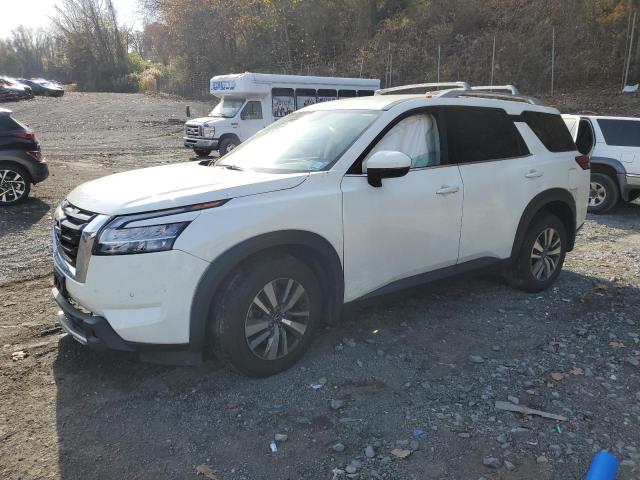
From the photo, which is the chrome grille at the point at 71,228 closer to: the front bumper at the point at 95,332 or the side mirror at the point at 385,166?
the front bumper at the point at 95,332

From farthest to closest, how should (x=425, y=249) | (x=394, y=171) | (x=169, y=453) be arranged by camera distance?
(x=425, y=249) → (x=394, y=171) → (x=169, y=453)

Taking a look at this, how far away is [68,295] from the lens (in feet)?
10.8

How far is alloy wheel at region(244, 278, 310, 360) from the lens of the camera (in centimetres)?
323

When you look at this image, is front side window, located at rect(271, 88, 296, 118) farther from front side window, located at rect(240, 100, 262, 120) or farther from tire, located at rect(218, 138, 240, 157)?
tire, located at rect(218, 138, 240, 157)

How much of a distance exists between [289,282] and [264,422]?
33.7 inches

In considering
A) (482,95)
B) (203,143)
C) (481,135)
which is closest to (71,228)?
(481,135)

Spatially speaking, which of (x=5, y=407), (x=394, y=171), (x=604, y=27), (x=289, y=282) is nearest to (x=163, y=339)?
(x=289, y=282)

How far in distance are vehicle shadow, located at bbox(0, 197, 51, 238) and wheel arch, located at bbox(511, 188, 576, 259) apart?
20.9ft

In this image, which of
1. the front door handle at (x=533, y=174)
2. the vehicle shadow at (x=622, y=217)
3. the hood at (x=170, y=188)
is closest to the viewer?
the hood at (x=170, y=188)

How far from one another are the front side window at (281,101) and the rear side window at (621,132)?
980 centimetres

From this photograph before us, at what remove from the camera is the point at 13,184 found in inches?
336

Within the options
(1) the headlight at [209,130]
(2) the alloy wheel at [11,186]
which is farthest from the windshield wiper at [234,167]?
(1) the headlight at [209,130]

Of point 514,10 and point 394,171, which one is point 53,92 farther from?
point 394,171

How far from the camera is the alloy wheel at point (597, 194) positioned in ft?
29.6
